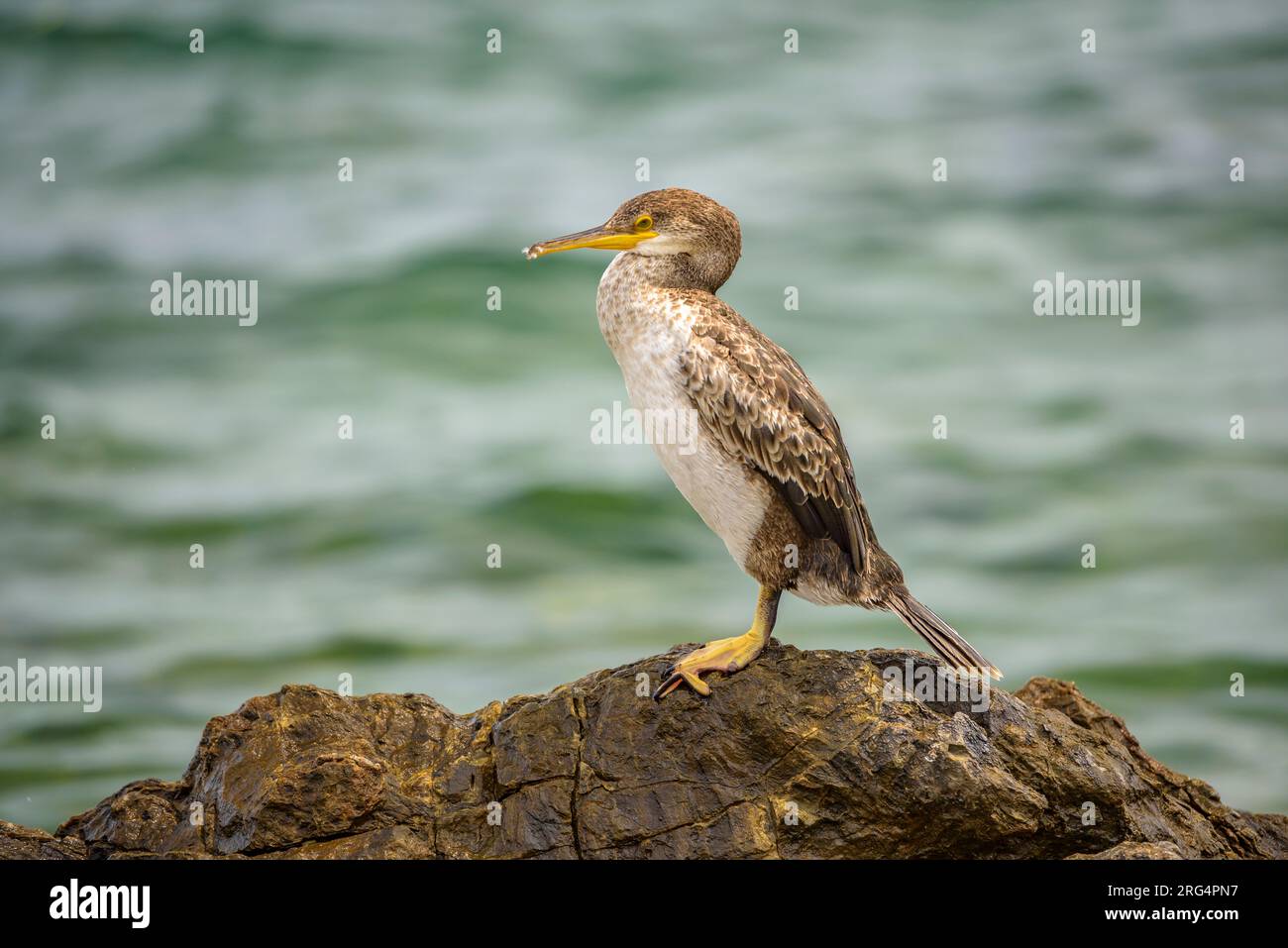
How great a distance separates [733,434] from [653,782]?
159 cm

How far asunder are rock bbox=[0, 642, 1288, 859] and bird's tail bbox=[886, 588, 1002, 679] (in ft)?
0.56

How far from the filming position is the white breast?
7035 millimetres

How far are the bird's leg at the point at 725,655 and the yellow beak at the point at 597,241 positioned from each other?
1.73 metres

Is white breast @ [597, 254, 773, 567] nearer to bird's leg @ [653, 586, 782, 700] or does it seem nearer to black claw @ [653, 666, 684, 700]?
bird's leg @ [653, 586, 782, 700]

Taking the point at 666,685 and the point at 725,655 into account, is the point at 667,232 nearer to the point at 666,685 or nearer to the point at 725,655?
the point at 725,655

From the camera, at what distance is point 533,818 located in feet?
21.8

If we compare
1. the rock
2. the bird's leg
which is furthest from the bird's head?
the rock

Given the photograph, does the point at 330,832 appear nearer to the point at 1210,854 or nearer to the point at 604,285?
the point at 604,285

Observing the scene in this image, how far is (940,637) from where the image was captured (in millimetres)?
6914

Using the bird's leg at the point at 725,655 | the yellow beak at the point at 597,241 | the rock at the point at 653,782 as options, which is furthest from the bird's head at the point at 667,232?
the rock at the point at 653,782

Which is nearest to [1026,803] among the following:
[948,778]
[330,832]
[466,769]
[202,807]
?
[948,778]

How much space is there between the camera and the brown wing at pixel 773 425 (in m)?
6.97

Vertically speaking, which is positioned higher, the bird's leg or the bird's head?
the bird's head

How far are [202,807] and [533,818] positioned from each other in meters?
1.51
